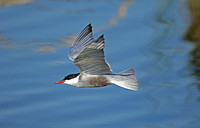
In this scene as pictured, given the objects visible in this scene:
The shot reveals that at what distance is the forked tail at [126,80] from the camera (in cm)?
649

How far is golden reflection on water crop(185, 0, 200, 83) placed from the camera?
8.72 m

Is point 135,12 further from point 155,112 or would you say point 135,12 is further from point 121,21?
point 155,112

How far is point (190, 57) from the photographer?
29.4 ft

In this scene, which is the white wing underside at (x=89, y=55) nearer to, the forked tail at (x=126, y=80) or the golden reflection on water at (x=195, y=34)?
the forked tail at (x=126, y=80)

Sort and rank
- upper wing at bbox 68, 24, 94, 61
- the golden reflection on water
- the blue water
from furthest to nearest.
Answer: the golden reflection on water, the blue water, upper wing at bbox 68, 24, 94, 61

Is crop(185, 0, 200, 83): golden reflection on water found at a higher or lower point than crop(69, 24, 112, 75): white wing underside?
higher

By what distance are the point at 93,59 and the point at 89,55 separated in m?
0.09

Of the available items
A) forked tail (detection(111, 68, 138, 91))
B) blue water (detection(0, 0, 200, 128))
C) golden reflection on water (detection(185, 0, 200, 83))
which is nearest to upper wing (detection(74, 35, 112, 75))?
forked tail (detection(111, 68, 138, 91))

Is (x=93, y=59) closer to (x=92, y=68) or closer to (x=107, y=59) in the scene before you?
(x=92, y=68)

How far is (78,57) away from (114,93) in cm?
164

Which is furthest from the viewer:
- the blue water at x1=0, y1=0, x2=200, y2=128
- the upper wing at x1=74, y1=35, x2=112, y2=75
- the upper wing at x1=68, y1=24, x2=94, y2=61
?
the blue water at x1=0, y1=0, x2=200, y2=128

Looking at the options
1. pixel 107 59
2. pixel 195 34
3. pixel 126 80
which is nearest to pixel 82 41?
pixel 126 80

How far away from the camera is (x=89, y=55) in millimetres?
6398

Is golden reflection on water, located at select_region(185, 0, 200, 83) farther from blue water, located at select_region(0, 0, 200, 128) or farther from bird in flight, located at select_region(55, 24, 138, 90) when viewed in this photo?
bird in flight, located at select_region(55, 24, 138, 90)
